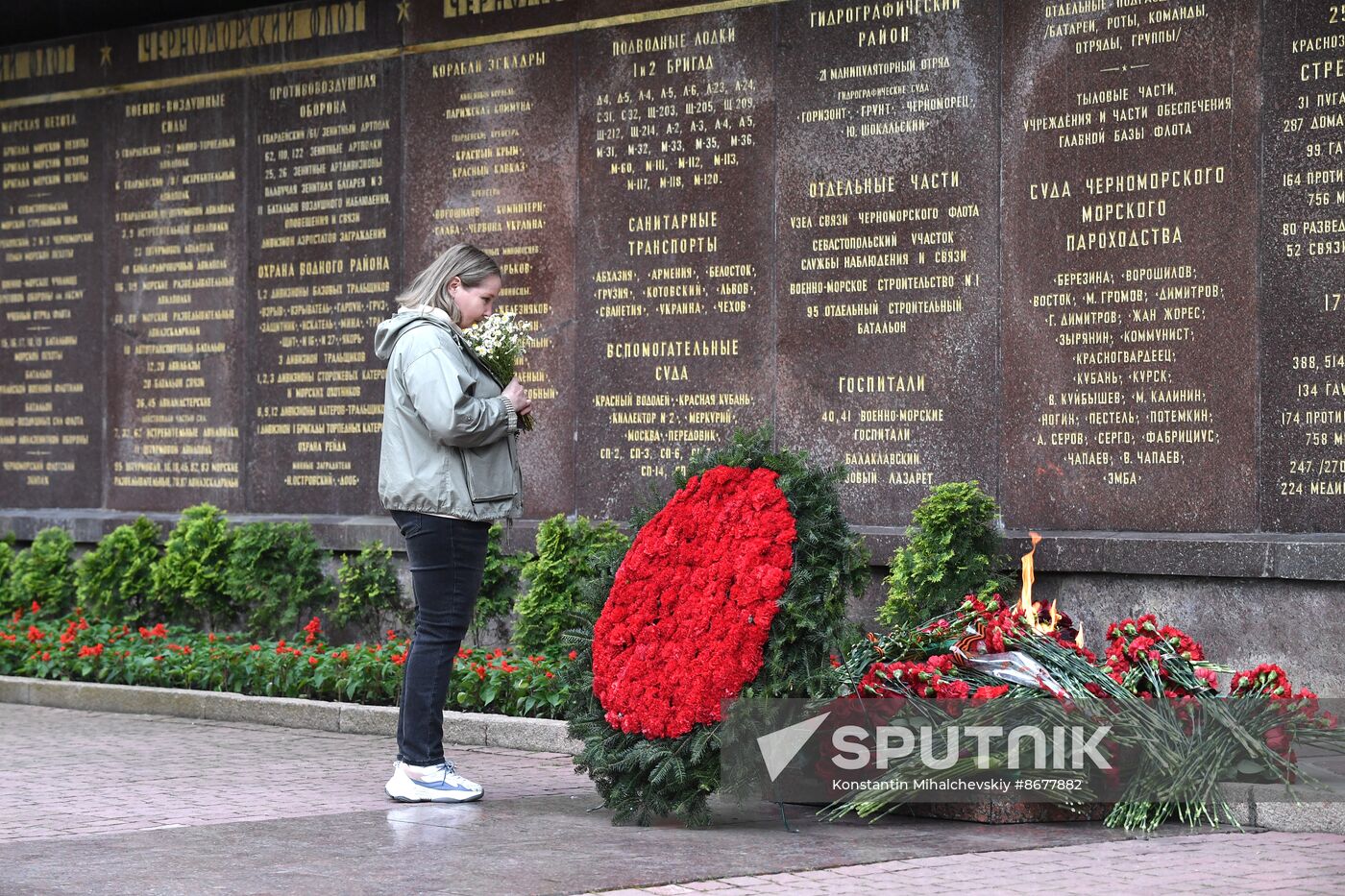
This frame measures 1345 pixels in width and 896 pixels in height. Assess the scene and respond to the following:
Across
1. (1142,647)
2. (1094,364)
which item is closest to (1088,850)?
(1142,647)

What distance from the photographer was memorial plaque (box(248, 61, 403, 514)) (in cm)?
1130

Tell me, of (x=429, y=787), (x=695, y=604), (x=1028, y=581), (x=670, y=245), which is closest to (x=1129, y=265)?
(x=1028, y=581)

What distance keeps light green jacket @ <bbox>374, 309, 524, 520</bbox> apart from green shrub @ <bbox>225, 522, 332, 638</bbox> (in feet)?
14.4

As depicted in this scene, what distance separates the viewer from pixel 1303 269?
8.24 metres

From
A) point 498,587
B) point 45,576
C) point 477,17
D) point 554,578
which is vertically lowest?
point 45,576

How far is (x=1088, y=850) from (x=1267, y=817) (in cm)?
86

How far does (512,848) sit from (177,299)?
23.6 feet

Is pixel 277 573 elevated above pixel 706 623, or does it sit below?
below

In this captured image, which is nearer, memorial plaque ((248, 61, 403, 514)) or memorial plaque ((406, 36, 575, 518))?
memorial plaque ((406, 36, 575, 518))

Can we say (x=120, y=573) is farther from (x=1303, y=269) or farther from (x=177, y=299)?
(x=1303, y=269)

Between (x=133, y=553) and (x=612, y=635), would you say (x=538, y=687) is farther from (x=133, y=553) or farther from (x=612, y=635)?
(x=133, y=553)

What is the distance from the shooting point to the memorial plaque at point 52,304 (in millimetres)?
12547

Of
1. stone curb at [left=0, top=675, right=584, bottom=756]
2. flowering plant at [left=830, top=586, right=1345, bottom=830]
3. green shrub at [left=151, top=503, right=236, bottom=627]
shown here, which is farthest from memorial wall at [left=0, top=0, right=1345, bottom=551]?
flowering plant at [left=830, top=586, right=1345, bottom=830]

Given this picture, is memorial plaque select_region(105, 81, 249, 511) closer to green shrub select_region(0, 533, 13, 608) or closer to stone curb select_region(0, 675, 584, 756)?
green shrub select_region(0, 533, 13, 608)
